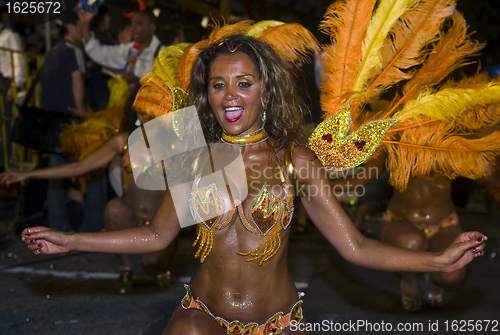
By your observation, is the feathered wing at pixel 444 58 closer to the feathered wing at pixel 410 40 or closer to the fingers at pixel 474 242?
the feathered wing at pixel 410 40

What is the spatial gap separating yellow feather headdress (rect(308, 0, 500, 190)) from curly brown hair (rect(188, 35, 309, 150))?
0.51ft

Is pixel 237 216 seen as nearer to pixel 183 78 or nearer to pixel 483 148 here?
pixel 183 78

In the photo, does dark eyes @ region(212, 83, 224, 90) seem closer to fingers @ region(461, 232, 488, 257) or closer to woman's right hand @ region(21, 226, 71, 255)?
woman's right hand @ region(21, 226, 71, 255)

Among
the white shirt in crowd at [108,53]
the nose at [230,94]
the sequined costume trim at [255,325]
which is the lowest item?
the white shirt in crowd at [108,53]

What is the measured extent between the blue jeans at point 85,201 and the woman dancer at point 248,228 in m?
3.94

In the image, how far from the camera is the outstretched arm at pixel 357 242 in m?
1.96

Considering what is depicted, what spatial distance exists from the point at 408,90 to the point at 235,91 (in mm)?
953

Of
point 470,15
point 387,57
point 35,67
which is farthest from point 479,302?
point 470,15

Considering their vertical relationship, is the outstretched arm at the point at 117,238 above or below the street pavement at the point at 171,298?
above

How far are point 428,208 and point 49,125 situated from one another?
13.3 feet

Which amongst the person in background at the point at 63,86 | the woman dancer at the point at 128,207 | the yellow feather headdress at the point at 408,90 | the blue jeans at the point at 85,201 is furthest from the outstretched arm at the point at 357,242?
the blue jeans at the point at 85,201

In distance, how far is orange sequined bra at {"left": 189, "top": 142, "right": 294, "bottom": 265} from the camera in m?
2.19

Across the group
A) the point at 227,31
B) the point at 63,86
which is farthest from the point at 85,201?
the point at 227,31

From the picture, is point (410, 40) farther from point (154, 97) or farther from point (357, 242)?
point (154, 97)
